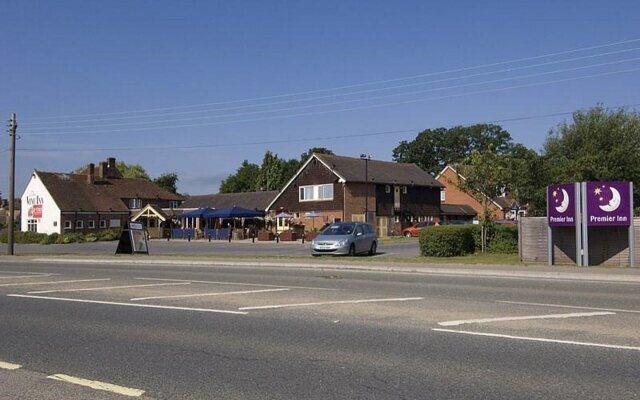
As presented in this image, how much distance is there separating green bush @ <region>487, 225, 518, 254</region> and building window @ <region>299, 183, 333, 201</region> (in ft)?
110

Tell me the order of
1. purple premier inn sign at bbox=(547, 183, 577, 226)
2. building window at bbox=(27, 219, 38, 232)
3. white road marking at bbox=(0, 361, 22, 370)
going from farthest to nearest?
building window at bbox=(27, 219, 38, 232) → purple premier inn sign at bbox=(547, 183, 577, 226) → white road marking at bbox=(0, 361, 22, 370)

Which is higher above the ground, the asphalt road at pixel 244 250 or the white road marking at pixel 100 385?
the asphalt road at pixel 244 250

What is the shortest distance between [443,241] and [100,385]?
65.0ft

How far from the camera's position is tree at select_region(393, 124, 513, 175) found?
113 metres

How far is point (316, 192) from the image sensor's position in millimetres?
61125

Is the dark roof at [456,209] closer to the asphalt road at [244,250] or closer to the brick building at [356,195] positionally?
the brick building at [356,195]

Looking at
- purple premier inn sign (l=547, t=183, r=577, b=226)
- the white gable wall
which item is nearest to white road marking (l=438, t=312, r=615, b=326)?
purple premier inn sign (l=547, t=183, r=577, b=226)

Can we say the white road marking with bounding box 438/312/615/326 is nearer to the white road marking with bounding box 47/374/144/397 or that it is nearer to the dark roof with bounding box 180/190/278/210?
the white road marking with bounding box 47/374/144/397

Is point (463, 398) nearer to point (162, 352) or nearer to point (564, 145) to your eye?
point (162, 352)

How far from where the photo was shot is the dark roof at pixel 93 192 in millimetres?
73000

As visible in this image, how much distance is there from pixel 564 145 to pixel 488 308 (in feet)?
88.9

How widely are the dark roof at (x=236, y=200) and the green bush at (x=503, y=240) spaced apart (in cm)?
4363

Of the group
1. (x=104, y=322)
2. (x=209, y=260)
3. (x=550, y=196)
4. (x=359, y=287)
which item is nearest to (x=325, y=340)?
(x=104, y=322)

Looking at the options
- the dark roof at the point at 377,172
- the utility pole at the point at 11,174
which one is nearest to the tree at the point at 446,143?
the dark roof at the point at 377,172
